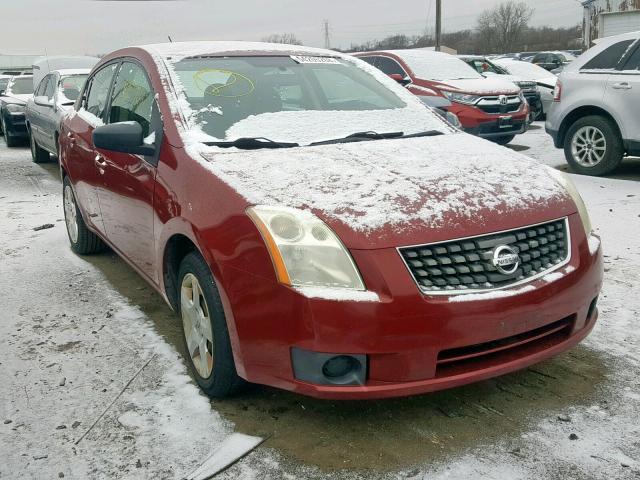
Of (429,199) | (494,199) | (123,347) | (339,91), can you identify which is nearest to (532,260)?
(494,199)

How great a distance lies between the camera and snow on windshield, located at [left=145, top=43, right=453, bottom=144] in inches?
135

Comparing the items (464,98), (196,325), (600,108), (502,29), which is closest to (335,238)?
(196,325)

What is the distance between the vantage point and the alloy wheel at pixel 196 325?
295cm

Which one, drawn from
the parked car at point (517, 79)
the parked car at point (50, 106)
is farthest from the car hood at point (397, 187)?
the parked car at point (517, 79)

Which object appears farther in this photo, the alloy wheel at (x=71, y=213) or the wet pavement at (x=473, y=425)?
the alloy wheel at (x=71, y=213)

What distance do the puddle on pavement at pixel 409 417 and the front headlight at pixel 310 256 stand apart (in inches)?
26.8

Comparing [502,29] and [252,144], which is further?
[502,29]

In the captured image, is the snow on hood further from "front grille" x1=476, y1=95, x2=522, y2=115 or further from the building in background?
the building in background

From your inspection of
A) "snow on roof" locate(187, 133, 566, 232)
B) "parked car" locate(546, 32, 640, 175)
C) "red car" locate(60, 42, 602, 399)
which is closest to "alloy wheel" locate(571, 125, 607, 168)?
"parked car" locate(546, 32, 640, 175)

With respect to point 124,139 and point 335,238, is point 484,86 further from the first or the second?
point 335,238

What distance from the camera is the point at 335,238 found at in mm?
2471

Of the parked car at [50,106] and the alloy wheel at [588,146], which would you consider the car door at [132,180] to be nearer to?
the parked car at [50,106]

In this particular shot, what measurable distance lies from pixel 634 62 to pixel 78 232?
6413mm

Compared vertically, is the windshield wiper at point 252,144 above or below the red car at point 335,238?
above
